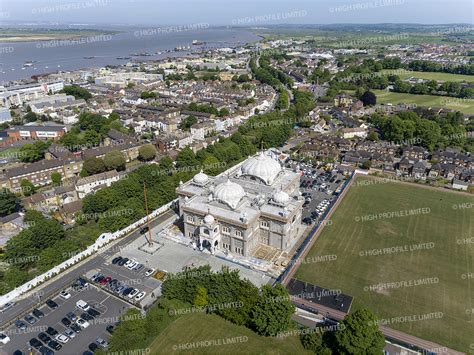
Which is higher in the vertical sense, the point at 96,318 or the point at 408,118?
the point at 408,118

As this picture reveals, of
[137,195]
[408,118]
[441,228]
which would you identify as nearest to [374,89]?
[408,118]

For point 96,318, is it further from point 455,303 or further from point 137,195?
point 455,303

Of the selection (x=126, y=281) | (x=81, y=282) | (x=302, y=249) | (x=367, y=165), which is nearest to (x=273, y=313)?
(x=302, y=249)

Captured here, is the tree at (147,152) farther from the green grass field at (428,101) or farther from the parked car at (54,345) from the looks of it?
the green grass field at (428,101)

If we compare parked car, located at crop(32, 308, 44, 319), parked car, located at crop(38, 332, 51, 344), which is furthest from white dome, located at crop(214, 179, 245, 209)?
parked car, located at crop(38, 332, 51, 344)

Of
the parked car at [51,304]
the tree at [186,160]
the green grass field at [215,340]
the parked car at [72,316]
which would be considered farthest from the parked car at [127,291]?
the tree at [186,160]

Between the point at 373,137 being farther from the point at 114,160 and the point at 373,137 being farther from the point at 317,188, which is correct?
the point at 114,160

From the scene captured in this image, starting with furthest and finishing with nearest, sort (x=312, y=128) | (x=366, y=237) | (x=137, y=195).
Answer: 1. (x=312, y=128)
2. (x=137, y=195)
3. (x=366, y=237)
